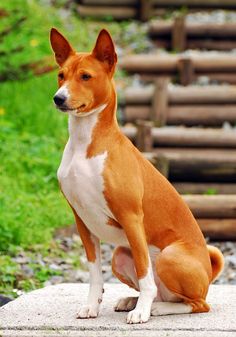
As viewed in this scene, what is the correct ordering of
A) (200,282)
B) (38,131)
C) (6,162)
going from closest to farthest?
(200,282), (6,162), (38,131)

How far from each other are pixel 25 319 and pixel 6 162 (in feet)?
15.7

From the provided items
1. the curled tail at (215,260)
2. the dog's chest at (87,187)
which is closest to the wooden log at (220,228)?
the curled tail at (215,260)

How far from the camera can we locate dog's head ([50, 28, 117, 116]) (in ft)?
15.6

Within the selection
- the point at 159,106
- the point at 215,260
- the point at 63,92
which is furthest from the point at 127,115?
the point at 63,92

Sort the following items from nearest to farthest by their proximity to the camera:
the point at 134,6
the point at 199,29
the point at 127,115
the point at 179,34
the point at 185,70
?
1. the point at 127,115
2. the point at 185,70
3. the point at 179,34
4. the point at 199,29
5. the point at 134,6

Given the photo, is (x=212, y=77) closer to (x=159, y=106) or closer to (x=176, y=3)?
(x=159, y=106)

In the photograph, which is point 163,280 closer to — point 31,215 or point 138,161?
point 138,161

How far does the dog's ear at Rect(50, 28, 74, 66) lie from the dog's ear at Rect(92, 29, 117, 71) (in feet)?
0.54

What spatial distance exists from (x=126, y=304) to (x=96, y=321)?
329mm

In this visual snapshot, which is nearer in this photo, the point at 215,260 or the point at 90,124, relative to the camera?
the point at 90,124

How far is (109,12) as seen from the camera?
16969 millimetres

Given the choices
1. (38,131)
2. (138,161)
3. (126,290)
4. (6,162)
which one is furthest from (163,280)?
(38,131)

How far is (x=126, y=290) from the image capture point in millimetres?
6070

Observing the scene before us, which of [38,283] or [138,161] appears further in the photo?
[38,283]
